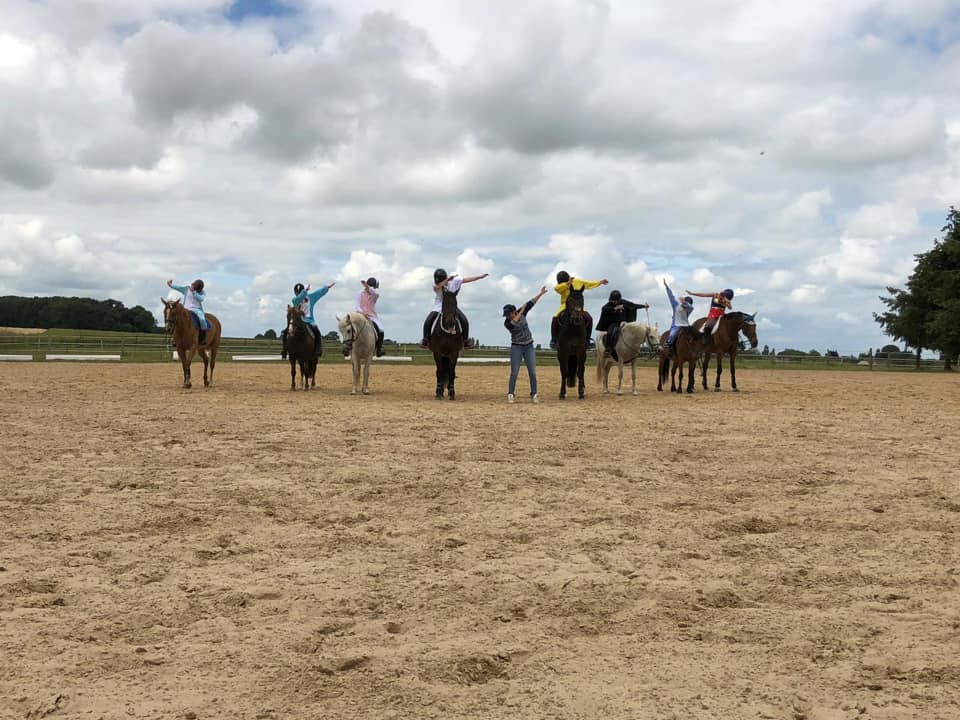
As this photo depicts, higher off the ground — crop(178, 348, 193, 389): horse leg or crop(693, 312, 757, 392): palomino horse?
crop(693, 312, 757, 392): palomino horse

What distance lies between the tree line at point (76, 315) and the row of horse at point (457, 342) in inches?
3100

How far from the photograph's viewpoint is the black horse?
1783 centimetres

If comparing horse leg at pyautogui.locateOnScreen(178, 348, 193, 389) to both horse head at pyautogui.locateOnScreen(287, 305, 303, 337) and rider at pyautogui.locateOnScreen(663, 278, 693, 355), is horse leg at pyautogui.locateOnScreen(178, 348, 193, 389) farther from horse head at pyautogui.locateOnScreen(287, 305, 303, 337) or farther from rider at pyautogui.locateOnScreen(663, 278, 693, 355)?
rider at pyautogui.locateOnScreen(663, 278, 693, 355)

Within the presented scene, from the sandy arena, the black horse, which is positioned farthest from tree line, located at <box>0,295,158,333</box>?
the sandy arena

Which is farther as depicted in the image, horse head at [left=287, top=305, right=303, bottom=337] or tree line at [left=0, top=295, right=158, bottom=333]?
tree line at [left=0, top=295, right=158, bottom=333]

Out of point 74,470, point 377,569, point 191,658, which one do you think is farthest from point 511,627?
point 74,470

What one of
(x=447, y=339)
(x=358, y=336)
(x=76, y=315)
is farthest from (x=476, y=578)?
(x=76, y=315)

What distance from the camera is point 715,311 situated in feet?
70.4

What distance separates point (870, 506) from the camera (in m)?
7.38

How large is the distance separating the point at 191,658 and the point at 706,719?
246 centimetres

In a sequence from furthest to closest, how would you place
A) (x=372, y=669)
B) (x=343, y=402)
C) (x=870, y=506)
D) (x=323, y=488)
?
(x=343, y=402) < (x=323, y=488) < (x=870, y=506) < (x=372, y=669)

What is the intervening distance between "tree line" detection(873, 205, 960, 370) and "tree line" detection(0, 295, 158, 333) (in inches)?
2969

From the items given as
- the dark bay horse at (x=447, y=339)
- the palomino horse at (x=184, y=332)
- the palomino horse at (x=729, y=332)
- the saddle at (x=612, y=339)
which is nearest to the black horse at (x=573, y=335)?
the saddle at (x=612, y=339)

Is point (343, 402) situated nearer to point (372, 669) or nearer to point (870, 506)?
point (870, 506)
